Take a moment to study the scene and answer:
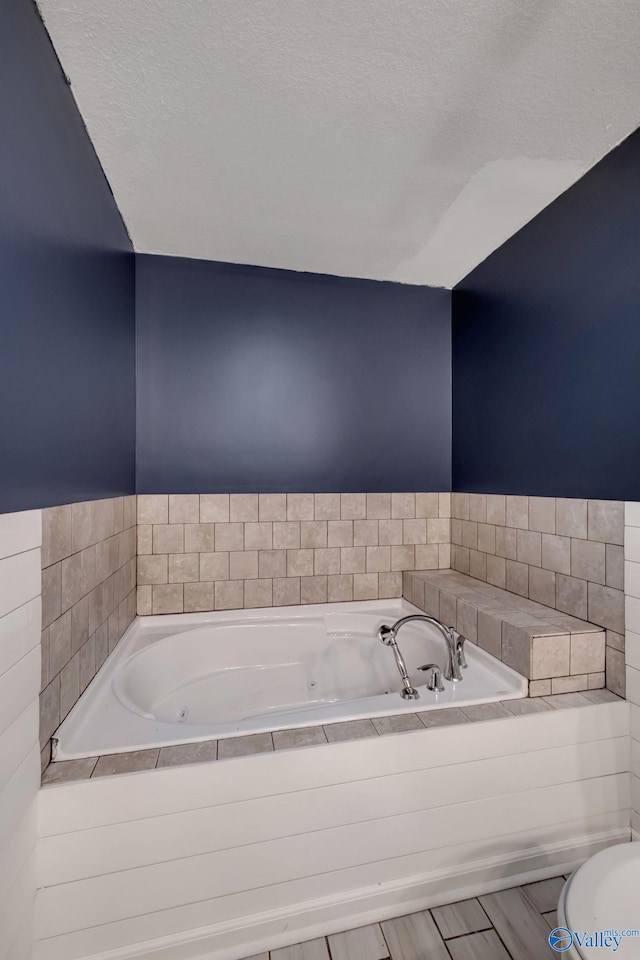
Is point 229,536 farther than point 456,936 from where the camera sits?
Yes

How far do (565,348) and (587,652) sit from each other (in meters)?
1.23

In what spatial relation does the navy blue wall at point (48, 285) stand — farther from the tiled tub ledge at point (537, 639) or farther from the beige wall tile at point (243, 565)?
the tiled tub ledge at point (537, 639)

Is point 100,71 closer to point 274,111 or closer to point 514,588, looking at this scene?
point 274,111

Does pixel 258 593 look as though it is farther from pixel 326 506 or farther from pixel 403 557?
pixel 403 557

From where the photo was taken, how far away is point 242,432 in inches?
98.0

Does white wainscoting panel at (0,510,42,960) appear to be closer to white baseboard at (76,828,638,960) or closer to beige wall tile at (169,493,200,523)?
white baseboard at (76,828,638,960)

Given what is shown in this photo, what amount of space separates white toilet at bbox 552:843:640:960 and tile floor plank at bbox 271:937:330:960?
27.0 inches

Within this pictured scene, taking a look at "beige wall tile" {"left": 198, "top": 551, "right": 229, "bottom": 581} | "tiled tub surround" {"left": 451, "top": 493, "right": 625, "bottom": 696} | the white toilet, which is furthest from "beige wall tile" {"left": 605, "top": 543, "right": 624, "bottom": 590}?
"beige wall tile" {"left": 198, "top": 551, "right": 229, "bottom": 581}

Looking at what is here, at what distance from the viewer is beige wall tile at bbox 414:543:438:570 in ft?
8.89

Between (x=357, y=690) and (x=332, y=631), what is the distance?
0.32 metres

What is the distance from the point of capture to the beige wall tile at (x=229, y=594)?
2426 mm

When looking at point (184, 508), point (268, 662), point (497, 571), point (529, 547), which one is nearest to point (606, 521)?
point (529, 547)

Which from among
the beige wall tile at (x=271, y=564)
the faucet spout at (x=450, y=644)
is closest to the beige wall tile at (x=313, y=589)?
the beige wall tile at (x=271, y=564)

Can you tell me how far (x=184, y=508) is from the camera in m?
2.39
